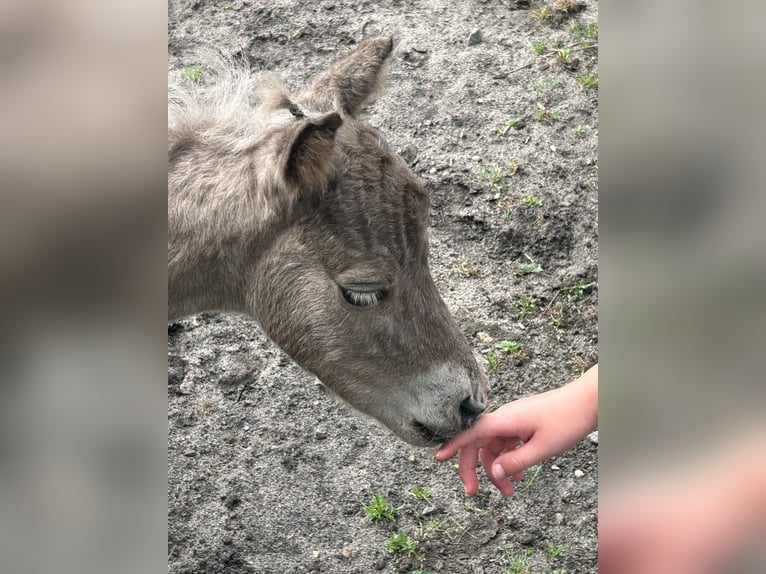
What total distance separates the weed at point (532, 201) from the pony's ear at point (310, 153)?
172 centimetres

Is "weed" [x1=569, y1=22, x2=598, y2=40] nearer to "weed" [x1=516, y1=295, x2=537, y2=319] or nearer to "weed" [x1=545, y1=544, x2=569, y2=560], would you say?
"weed" [x1=516, y1=295, x2=537, y2=319]

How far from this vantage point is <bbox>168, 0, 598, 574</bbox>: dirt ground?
7.45 feet

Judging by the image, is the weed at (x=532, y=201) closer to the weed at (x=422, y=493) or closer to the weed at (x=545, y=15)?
the weed at (x=545, y=15)

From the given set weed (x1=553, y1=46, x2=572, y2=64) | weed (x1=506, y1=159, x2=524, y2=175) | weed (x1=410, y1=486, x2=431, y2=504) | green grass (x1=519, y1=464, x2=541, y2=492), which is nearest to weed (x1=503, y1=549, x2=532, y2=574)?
green grass (x1=519, y1=464, x2=541, y2=492)

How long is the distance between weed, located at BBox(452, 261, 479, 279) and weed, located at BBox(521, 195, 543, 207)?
1.22ft

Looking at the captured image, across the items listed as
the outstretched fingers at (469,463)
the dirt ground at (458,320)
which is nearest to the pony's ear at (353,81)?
the dirt ground at (458,320)

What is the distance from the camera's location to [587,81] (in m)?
3.29

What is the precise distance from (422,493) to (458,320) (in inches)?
26.9
